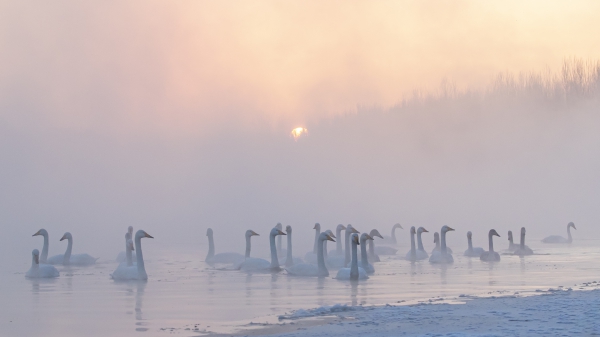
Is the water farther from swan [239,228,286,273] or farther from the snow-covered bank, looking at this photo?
the snow-covered bank

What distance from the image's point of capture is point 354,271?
18.2 meters

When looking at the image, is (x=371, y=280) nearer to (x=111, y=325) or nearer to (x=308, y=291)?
(x=308, y=291)

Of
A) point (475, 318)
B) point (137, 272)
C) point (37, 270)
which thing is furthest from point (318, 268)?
point (475, 318)

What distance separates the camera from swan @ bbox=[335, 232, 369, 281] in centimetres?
1805

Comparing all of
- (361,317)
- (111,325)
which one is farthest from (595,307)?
(111,325)

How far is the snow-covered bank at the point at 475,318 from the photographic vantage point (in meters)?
10.5

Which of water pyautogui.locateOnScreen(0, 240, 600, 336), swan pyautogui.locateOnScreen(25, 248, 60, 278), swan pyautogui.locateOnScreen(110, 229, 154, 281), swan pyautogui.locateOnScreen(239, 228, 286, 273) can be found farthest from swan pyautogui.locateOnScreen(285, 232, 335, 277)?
swan pyautogui.locateOnScreen(25, 248, 60, 278)

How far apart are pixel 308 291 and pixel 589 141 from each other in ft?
192

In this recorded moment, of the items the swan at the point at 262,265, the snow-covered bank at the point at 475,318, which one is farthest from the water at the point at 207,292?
the snow-covered bank at the point at 475,318

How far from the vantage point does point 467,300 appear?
46.3 ft

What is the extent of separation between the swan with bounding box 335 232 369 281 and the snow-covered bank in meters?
4.39

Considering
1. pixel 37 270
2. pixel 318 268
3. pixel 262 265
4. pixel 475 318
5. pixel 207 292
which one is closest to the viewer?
pixel 475 318

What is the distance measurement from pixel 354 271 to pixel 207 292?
3.44 m

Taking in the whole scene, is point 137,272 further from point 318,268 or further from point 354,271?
point 354,271
